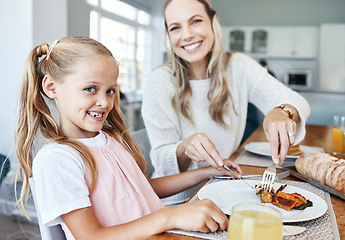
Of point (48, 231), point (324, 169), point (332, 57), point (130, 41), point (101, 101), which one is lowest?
point (48, 231)

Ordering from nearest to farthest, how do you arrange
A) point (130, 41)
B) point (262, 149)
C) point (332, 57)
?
point (262, 149)
point (130, 41)
point (332, 57)

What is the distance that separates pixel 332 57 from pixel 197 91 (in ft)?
20.2

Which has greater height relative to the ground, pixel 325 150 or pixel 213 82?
pixel 213 82

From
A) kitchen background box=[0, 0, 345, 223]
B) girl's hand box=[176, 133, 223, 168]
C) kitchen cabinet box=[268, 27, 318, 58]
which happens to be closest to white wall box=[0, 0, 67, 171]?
girl's hand box=[176, 133, 223, 168]

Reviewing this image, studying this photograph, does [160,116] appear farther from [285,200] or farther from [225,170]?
[285,200]

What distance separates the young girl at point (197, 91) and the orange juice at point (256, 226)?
0.84 meters

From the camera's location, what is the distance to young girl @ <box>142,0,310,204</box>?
58.5 inches

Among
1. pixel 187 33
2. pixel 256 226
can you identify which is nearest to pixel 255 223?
pixel 256 226

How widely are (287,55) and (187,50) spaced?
20.3ft

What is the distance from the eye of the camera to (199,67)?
1658 mm

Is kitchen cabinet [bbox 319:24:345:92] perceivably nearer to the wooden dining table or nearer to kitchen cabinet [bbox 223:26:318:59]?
kitchen cabinet [bbox 223:26:318:59]

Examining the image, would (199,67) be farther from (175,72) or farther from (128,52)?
(128,52)

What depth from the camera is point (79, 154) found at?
85cm

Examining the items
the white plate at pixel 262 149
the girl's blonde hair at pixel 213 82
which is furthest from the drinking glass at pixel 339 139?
the girl's blonde hair at pixel 213 82
